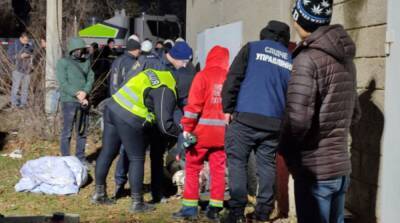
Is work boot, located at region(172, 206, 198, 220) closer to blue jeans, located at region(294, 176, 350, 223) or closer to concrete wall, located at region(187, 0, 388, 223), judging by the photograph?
concrete wall, located at region(187, 0, 388, 223)

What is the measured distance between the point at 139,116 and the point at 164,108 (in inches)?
14.8

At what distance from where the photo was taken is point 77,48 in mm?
9164

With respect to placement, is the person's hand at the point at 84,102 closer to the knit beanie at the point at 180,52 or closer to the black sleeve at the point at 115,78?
the black sleeve at the point at 115,78

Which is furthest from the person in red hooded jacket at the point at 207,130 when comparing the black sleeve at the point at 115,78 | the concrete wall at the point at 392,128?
the black sleeve at the point at 115,78

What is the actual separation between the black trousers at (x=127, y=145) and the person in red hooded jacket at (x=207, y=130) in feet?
1.81

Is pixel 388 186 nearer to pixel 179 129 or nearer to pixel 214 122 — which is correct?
pixel 214 122

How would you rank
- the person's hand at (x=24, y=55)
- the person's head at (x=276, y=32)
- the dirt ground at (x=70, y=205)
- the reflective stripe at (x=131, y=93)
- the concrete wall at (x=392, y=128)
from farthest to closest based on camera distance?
1. the person's hand at (x=24, y=55)
2. the dirt ground at (x=70, y=205)
3. the reflective stripe at (x=131, y=93)
4. the person's head at (x=276, y=32)
5. the concrete wall at (x=392, y=128)

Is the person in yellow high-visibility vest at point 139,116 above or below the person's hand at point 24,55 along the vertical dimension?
below

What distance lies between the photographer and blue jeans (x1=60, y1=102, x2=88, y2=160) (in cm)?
938

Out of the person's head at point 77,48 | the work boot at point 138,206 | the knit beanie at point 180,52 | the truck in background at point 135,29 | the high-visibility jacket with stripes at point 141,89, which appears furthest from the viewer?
the truck in background at point 135,29

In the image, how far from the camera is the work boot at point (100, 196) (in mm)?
7316

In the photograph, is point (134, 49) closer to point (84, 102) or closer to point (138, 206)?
point (84, 102)

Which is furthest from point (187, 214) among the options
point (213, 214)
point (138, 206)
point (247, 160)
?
point (247, 160)

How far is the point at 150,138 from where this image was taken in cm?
689
